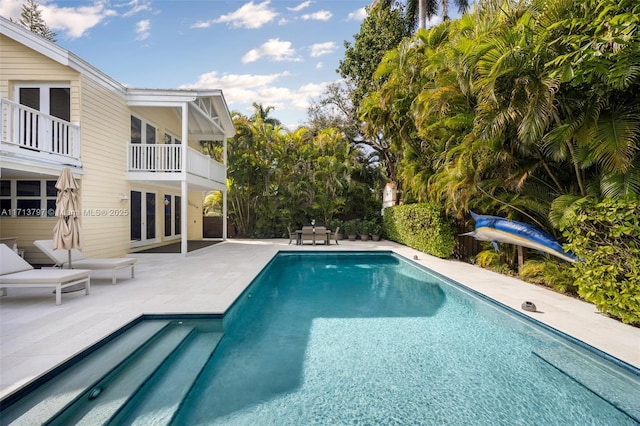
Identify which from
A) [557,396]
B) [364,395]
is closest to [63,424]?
[364,395]

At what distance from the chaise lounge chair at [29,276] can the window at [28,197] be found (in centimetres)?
453

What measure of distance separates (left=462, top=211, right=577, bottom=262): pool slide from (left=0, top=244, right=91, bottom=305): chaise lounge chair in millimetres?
9527

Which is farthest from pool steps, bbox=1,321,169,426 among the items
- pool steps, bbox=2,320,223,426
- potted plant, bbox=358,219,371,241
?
potted plant, bbox=358,219,371,241

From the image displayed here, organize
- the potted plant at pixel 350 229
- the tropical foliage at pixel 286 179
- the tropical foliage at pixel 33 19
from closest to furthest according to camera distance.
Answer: the tropical foliage at pixel 286 179
the potted plant at pixel 350 229
the tropical foliage at pixel 33 19

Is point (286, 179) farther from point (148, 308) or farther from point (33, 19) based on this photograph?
point (33, 19)

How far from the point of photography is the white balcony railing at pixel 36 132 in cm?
745

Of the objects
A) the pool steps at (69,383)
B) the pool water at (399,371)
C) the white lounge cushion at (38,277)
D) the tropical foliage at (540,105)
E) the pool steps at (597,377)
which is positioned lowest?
the pool water at (399,371)

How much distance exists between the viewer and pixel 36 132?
847 centimetres

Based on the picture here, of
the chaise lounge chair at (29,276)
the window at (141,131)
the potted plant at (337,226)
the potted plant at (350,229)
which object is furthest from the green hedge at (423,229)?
the window at (141,131)

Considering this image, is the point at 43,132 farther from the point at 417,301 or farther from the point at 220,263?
the point at 417,301

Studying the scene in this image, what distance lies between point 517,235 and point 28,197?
14041mm

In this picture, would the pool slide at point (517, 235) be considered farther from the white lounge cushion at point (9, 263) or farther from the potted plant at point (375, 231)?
the white lounge cushion at point (9, 263)

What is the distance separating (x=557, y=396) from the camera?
3.56 meters

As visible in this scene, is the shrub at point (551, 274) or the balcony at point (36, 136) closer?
the shrub at point (551, 274)
